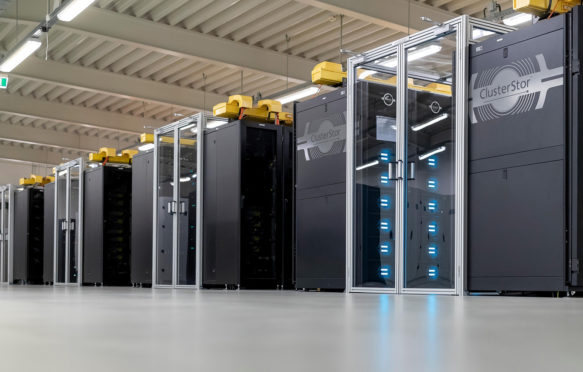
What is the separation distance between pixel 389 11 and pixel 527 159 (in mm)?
6480

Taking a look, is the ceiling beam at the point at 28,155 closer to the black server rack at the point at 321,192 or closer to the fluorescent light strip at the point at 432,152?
the black server rack at the point at 321,192

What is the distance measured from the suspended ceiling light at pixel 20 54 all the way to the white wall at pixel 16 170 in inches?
625

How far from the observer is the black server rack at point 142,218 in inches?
478

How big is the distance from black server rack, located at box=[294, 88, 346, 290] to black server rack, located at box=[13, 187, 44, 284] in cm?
1063

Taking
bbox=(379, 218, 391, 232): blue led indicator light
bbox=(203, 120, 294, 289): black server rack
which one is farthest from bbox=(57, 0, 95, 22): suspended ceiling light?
bbox=(379, 218, 391, 232): blue led indicator light

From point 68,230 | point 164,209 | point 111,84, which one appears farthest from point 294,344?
point 111,84

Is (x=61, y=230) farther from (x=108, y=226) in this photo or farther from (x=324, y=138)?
(x=324, y=138)

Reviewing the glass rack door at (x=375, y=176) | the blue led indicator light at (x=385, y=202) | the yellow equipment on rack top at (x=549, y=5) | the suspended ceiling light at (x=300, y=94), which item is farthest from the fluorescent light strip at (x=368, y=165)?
the suspended ceiling light at (x=300, y=94)

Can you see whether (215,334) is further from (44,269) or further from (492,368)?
(44,269)

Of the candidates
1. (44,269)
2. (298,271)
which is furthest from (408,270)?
(44,269)

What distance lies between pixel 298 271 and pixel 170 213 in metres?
3.07

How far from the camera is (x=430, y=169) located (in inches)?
261

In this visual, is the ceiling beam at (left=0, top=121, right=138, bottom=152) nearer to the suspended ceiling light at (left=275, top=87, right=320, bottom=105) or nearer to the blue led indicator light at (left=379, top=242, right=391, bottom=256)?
the suspended ceiling light at (left=275, top=87, right=320, bottom=105)

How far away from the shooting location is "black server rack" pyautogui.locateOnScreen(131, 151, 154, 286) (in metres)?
12.1
